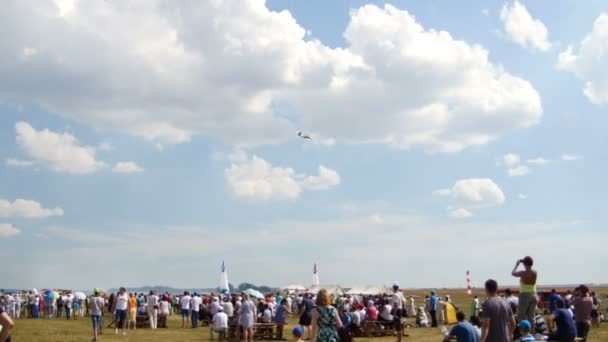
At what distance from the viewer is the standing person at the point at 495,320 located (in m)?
9.45

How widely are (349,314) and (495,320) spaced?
14.2m

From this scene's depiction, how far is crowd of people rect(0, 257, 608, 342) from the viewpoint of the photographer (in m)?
9.77

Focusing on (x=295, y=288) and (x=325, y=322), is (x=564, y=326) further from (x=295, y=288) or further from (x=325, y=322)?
(x=295, y=288)

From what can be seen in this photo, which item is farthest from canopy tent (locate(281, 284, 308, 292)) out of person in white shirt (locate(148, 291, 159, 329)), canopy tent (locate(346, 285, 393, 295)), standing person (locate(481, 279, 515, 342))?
standing person (locate(481, 279, 515, 342))

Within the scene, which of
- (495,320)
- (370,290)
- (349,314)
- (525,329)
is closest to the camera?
(495,320)

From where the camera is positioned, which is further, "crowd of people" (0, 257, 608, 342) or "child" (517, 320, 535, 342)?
"child" (517, 320, 535, 342)

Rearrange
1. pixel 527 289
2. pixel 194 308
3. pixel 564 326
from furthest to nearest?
pixel 194 308 → pixel 527 289 → pixel 564 326

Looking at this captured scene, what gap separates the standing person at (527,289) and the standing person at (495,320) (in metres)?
2.66

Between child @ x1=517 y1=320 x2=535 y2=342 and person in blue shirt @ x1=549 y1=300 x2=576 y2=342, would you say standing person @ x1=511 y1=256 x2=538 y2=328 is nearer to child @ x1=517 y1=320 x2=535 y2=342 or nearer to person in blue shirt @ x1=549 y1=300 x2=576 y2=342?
person in blue shirt @ x1=549 y1=300 x2=576 y2=342

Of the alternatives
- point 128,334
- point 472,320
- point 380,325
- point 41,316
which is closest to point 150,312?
point 128,334

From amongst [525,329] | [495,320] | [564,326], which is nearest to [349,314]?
[564,326]

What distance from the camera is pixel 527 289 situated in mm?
12203

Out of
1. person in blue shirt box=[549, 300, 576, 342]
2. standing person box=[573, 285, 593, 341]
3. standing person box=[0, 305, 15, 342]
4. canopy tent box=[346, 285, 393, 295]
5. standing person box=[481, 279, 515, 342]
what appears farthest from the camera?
canopy tent box=[346, 285, 393, 295]

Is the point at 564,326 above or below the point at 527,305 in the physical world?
below
